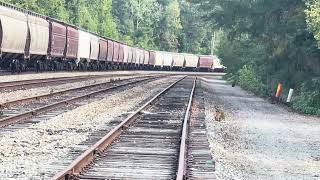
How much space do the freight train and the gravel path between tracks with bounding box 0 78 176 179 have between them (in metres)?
10.5

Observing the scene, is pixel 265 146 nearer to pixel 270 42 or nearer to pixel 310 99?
pixel 310 99

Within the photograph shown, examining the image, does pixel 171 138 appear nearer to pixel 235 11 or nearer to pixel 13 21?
pixel 13 21

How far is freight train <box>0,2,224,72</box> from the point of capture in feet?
91.4

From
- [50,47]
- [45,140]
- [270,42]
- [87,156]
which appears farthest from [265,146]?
[50,47]

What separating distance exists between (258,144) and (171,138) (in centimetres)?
235

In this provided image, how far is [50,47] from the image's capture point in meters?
36.3

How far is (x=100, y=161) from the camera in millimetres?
9680

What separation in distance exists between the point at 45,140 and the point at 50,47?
2507 centimetres

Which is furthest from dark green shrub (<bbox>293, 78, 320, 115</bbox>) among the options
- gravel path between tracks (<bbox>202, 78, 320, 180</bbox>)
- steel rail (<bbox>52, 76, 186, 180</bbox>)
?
steel rail (<bbox>52, 76, 186, 180</bbox>)

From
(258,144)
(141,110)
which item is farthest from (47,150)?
(141,110)

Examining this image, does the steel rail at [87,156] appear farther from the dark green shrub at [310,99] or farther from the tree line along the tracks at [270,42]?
the dark green shrub at [310,99]

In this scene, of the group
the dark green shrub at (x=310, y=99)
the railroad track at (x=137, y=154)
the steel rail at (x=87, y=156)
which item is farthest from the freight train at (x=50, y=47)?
the steel rail at (x=87, y=156)

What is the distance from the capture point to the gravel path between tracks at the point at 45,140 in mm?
8930

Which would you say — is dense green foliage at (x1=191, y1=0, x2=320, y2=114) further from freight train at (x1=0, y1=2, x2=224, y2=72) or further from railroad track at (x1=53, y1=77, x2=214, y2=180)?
railroad track at (x1=53, y1=77, x2=214, y2=180)
